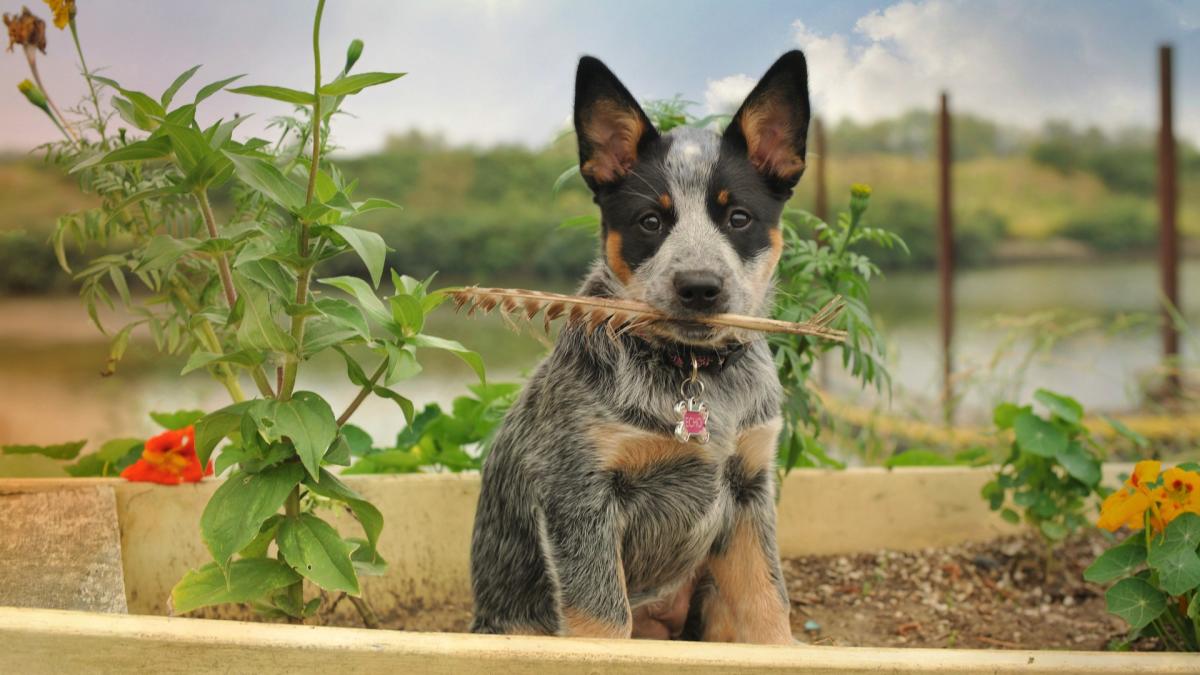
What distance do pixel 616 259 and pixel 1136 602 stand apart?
1291 mm

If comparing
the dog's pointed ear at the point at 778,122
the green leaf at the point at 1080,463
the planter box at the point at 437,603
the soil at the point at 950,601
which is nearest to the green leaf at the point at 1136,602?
the planter box at the point at 437,603

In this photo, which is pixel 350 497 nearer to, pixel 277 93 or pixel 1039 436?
pixel 277 93

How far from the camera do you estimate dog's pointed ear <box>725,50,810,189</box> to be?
1.96 m

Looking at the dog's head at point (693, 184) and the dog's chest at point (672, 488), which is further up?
the dog's head at point (693, 184)

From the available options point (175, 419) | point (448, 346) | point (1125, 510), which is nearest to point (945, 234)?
point (1125, 510)

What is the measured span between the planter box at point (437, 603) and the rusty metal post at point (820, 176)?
221cm

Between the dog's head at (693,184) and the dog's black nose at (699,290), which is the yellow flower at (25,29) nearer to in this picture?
the dog's head at (693,184)

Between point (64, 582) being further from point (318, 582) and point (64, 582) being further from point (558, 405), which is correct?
point (558, 405)

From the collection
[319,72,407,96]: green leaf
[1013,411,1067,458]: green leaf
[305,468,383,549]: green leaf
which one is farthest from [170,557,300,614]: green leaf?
[1013,411,1067,458]: green leaf

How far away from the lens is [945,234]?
5.08m

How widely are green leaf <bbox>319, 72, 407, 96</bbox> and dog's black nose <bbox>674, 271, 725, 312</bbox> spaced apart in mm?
580

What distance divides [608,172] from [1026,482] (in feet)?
5.26

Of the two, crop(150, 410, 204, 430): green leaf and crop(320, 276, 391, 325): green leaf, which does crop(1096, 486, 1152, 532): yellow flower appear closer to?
crop(320, 276, 391, 325): green leaf

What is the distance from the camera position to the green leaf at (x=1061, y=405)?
2.84 metres
